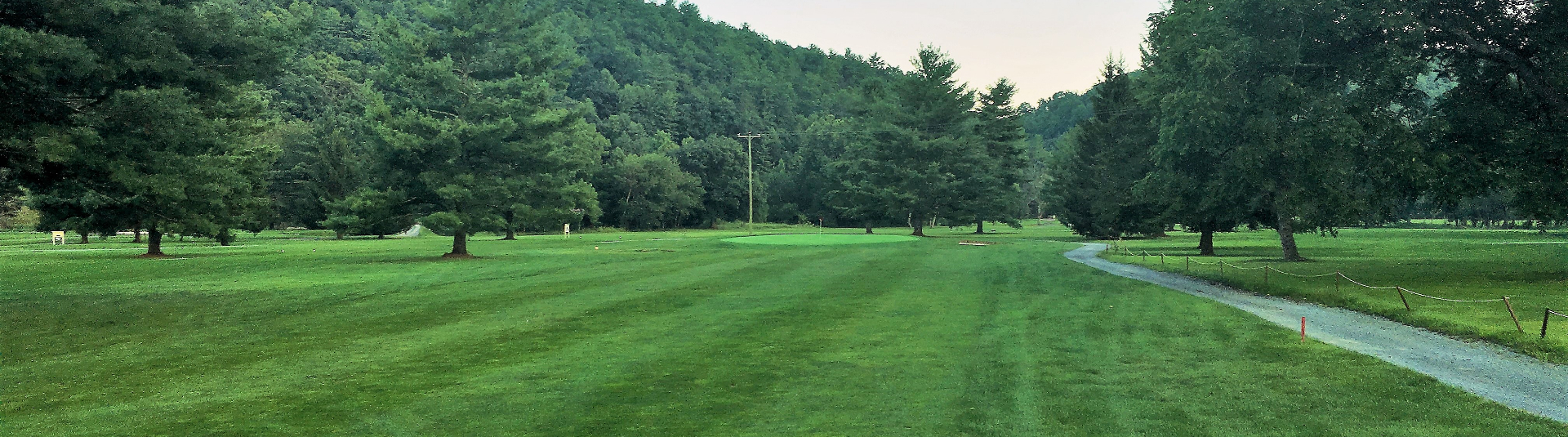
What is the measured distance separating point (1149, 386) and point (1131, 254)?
3289 cm

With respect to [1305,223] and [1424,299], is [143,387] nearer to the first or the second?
[1424,299]

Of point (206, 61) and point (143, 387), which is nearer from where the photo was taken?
point (143, 387)

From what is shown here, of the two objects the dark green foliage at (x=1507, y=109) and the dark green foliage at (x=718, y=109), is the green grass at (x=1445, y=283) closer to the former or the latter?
the dark green foliage at (x=1507, y=109)

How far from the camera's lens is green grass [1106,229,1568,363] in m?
15.1

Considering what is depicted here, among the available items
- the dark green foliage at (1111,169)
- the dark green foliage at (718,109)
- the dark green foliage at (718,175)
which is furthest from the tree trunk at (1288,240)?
the dark green foliage at (718,175)

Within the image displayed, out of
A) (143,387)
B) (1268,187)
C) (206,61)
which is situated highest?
(206,61)

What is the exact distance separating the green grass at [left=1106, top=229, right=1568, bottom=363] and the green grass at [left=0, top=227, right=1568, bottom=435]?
9.06 ft

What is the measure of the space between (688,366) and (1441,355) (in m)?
9.90

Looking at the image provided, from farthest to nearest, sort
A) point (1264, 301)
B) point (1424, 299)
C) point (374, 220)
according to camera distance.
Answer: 1. point (374, 220)
2. point (1264, 301)
3. point (1424, 299)

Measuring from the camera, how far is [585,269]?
32188 mm

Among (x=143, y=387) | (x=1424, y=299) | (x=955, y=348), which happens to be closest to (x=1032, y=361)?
(x=955, y=348)

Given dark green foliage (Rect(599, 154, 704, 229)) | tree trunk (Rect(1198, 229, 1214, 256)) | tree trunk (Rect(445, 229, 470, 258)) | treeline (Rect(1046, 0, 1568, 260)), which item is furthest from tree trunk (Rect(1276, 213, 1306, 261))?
dark green foliage (Rect(599, 154, 704, 229))

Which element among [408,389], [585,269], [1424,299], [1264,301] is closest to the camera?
[408,389]

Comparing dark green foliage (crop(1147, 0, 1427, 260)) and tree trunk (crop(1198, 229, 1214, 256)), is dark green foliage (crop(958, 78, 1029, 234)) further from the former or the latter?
dark green foliage (crop(1147, 0, 1427, 260))
